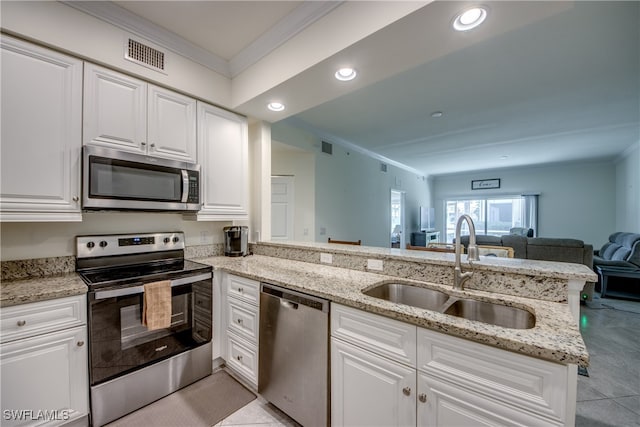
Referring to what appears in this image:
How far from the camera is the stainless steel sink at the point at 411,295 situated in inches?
61.0

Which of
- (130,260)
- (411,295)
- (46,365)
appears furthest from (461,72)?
(46,365)

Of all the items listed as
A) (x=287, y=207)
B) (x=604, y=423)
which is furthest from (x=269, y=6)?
(x=604, y=423)

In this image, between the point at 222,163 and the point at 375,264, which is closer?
the point at 375,264

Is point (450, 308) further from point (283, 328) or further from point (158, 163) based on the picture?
point (158, 163)

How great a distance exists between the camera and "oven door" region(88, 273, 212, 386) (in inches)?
63.8

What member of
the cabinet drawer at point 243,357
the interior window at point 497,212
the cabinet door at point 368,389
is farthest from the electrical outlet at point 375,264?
the interior window at point 497,212

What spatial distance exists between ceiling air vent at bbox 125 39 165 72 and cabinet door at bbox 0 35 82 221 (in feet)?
1.09

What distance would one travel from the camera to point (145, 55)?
6.58ft

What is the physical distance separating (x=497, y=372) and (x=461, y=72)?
267 cm

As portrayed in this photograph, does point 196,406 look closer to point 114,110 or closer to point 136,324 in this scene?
point 136,324

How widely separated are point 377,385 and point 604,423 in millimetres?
1757

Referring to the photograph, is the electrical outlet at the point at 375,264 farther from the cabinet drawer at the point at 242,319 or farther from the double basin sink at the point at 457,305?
the cabinet drawer at the point at 242,319

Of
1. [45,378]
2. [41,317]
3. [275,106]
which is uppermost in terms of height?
[275,106]

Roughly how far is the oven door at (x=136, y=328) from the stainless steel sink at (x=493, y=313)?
179cm
